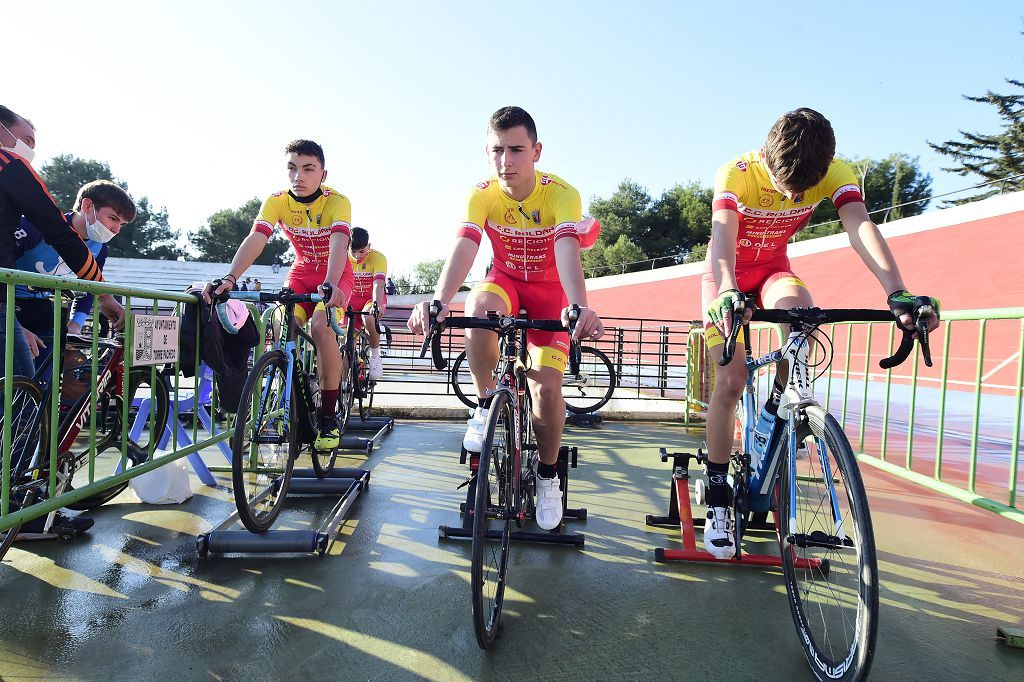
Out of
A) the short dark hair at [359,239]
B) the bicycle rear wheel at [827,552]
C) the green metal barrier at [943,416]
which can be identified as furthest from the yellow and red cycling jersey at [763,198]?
the short dark hair at [359,239]

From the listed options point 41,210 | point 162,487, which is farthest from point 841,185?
point 162,487

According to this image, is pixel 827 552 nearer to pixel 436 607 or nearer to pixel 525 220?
pixel 436 607

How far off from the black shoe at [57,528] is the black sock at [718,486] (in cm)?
321

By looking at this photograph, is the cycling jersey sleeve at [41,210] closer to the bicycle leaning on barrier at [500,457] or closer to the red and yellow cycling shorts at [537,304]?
the bicycle leaning on barrier at [500,457]

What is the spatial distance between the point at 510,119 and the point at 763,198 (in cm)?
133

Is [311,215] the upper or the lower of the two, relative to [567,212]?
upper

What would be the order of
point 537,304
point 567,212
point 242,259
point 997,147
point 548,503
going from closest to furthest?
point 548,503 < point 567,212 < point 537,304 < point 242,259 < point 997,147

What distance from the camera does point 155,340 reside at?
2.88 metres

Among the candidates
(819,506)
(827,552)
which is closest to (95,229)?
(819,506)

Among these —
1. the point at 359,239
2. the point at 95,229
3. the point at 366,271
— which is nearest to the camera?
the point at 95,229

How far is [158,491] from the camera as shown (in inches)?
143

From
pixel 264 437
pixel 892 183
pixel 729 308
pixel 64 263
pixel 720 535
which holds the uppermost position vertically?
pixel 892 183

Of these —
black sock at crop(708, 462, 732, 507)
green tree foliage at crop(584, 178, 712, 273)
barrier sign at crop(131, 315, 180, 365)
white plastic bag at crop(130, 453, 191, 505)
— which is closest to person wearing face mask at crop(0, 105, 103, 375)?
barrier sign at crop(131, 315, 180, 365)

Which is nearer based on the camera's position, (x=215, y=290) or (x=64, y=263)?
(x=215, y=290)
